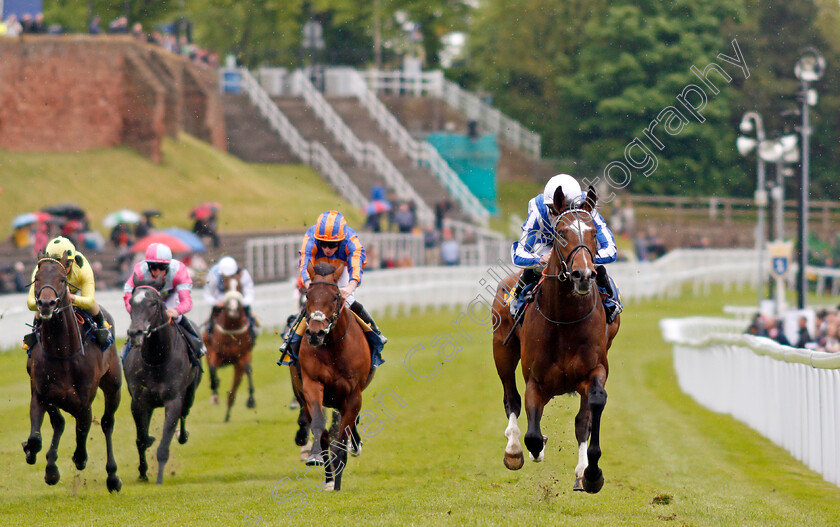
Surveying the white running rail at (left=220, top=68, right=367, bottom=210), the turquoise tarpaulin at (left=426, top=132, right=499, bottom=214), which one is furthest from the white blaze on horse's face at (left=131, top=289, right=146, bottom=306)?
the turquoise tarpaulin at (left=426, top=132, right=499, bottom=214)

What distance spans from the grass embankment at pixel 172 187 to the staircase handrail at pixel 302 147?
465mm

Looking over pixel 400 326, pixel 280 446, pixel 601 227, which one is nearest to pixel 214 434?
pixel 280 446

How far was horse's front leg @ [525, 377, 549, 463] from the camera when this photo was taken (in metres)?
9.28

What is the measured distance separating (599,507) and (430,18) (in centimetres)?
4805

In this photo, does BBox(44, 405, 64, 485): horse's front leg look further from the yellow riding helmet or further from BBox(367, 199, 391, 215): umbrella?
BBox(367, 199, 391, 215): umbrella

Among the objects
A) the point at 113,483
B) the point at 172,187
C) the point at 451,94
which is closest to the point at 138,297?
the point at 113,483

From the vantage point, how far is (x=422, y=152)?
152ft

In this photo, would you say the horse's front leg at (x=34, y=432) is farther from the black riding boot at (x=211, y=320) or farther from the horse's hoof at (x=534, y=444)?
the black riding boot at (x=211, y=320)

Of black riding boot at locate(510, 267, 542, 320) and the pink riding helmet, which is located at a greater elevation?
the pink riding helmet

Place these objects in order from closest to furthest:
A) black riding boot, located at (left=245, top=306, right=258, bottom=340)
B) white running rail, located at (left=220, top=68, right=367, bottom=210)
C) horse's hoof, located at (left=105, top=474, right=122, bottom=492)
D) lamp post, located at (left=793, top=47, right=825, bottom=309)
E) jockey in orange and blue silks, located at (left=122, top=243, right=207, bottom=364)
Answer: horse's hoof, located at (left=105, top=474, right=122, bottom=492)
jockey in orange and blue silks, located at (left=122, top=243, right=207, bottom=364)
black riding boot, located at (left=245, top=306, right=258, bottom=340)
lamp post, located at (left=793, top=47, right=825, bottom=309)
white running rail, located at (left=220, top=68, right=367, bottom=210)

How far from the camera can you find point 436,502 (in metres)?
10.1

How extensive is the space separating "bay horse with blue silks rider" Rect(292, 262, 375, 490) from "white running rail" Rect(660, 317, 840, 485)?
13.3 feet

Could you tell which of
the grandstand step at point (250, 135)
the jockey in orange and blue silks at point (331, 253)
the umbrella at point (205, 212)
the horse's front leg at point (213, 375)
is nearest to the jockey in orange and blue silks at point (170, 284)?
the jockey in orange and blue silks at point (331, 253)

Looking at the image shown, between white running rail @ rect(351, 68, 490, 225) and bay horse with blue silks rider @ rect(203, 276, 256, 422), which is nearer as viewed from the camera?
bay horse with blue silks rider @ rect(203, 276, 256, 422)
